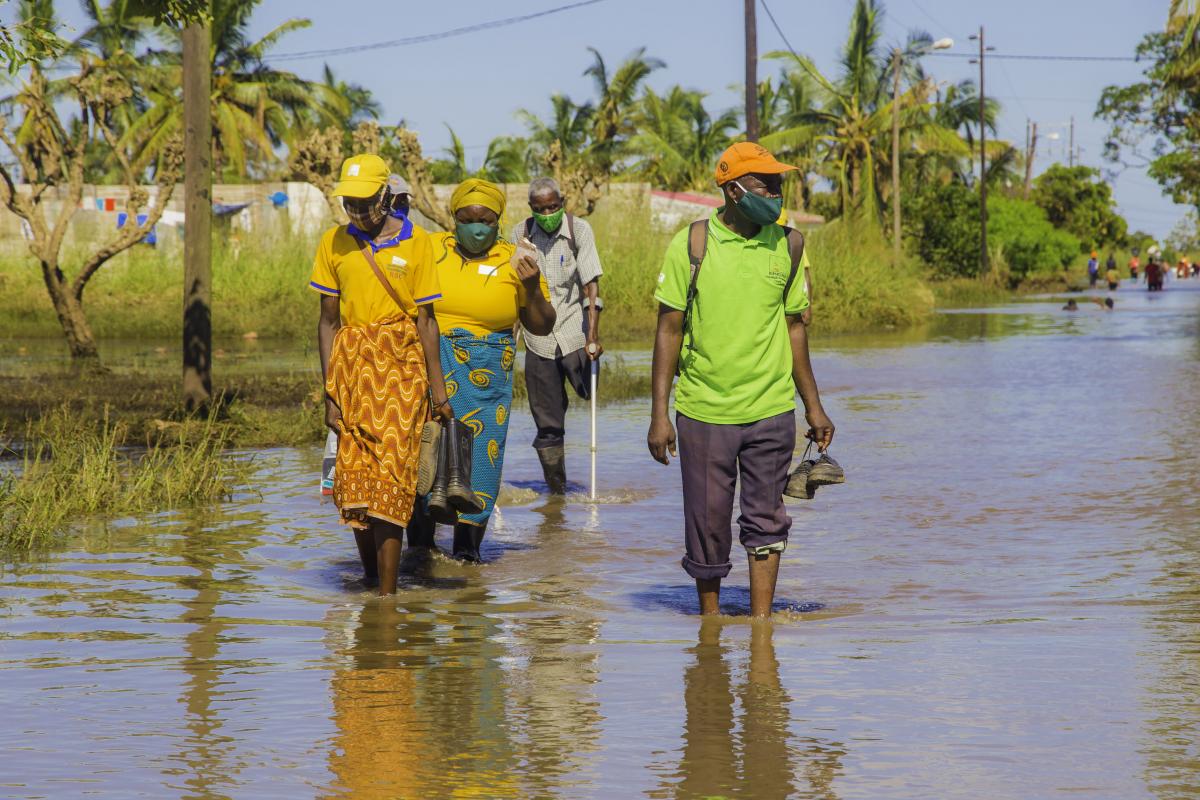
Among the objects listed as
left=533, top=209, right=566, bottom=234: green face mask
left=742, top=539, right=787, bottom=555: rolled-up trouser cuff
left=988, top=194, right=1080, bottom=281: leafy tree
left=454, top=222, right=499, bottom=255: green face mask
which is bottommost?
left=742, top=539, right=787, bottom=555: rolled-up trouser cuff

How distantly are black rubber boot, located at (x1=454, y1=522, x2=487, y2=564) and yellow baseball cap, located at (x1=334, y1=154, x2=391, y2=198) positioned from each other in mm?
1893

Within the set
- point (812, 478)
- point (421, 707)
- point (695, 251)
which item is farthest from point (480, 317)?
point (421, 707)

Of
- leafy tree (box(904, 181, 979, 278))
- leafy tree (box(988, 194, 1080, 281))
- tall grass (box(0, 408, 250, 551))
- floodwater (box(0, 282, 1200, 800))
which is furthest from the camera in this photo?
leafy tree (box(988, 194, 1080, 281))

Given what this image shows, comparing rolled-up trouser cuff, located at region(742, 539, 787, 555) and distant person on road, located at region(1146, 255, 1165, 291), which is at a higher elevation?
distant person on road, located at region(1146, 255, 1165, 291)

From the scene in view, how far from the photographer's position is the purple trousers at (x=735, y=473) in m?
6.33

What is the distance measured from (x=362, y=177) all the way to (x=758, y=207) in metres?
1.86

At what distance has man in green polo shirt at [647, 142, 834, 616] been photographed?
20.6 feet

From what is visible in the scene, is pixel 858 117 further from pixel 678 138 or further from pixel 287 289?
pixel 287 289

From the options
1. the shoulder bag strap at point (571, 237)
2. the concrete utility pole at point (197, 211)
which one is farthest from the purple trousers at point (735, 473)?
the concrete utility pole at point (197, 211)

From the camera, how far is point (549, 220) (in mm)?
10109

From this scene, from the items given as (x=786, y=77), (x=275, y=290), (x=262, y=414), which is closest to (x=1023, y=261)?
(x=786, y=77)

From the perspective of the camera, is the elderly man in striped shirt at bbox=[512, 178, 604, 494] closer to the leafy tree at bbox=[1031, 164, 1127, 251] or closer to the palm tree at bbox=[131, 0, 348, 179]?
the palm tree at bbox=[131, 0, 348, 179]

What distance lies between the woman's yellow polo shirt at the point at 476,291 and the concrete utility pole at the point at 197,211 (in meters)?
6.00

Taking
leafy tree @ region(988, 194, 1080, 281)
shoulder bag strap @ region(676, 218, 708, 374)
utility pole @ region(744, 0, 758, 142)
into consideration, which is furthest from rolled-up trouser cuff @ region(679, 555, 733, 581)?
leafy tree @ region(988, 194, 1080, 281)
